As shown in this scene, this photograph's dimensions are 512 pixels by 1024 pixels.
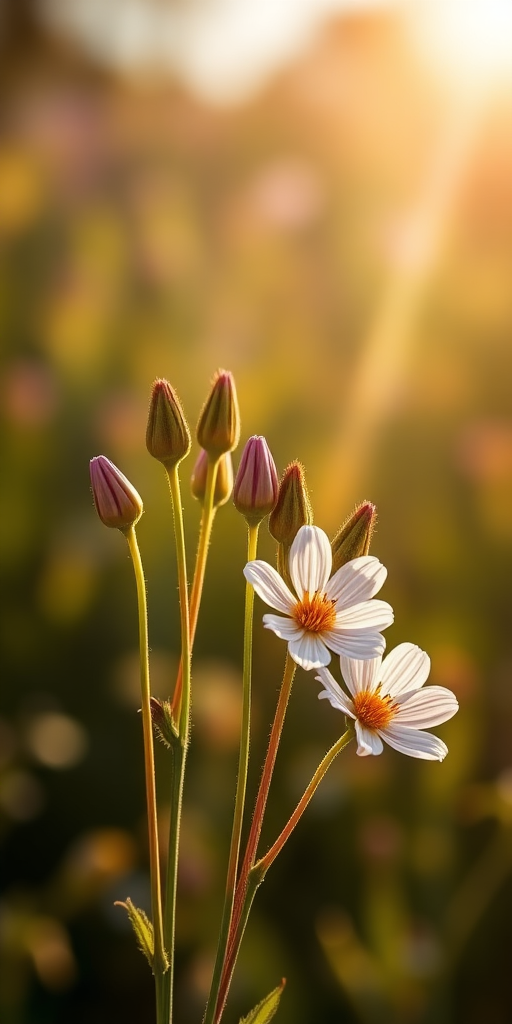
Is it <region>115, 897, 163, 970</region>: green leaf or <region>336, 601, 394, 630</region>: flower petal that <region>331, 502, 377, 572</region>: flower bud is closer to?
<region>336, 601, 394, 630</region>: flower petal

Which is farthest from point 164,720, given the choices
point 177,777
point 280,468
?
point 280,468

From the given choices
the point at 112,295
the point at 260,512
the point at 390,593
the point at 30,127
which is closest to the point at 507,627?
the point at 390,593

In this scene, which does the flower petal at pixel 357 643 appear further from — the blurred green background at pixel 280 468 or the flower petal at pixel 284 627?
the blurred green background at pixel 280 468

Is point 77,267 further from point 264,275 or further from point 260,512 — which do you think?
point 260,512

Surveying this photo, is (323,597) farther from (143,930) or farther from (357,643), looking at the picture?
(143,930)

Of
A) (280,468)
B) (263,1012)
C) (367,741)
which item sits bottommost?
(263,1012)
